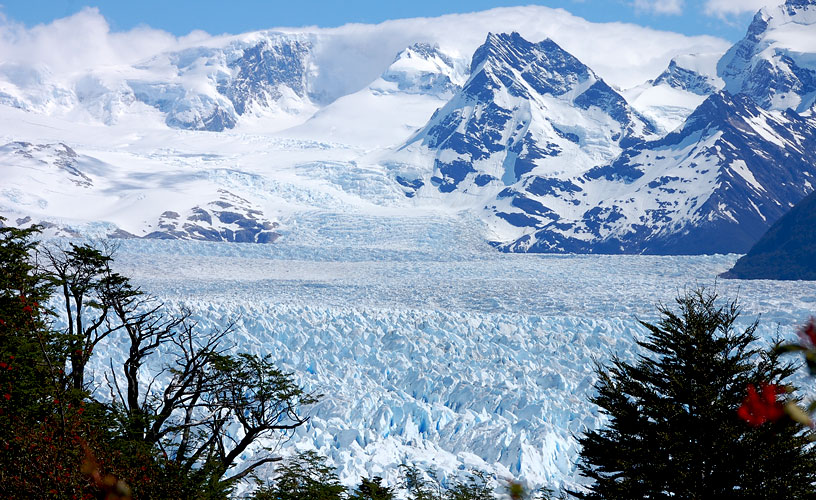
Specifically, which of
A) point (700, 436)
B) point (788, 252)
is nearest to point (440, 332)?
point (700, 436)

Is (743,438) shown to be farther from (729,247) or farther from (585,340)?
(729,247)

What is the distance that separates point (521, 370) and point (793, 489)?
3004 cm

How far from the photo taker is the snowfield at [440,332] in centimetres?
3178

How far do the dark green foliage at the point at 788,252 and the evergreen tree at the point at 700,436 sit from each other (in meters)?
90.2

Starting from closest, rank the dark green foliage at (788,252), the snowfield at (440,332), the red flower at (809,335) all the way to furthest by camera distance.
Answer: the red flower at (809,335), the snowfield at (440,332), the dark green foliage at (788,252)

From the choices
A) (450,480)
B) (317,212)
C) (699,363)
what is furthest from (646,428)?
(317,212)

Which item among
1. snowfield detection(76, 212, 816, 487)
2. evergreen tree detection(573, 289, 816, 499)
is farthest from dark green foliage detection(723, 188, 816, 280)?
evergreen tree detection(573, 289, 816, 499)

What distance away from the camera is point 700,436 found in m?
12.9

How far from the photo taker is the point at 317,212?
139625 mm

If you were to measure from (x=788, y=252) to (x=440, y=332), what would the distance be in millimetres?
88987

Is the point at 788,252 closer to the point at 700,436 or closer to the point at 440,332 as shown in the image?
the point at 440,332

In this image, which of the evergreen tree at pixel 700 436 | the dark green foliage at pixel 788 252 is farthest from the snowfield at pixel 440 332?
the dark green foliage at pixel 788 252

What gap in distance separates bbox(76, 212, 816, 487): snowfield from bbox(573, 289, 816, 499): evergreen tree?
45.5 feet

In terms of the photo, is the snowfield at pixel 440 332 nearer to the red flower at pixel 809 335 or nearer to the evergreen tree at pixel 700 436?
the evergreen tree at pixel 700 436
